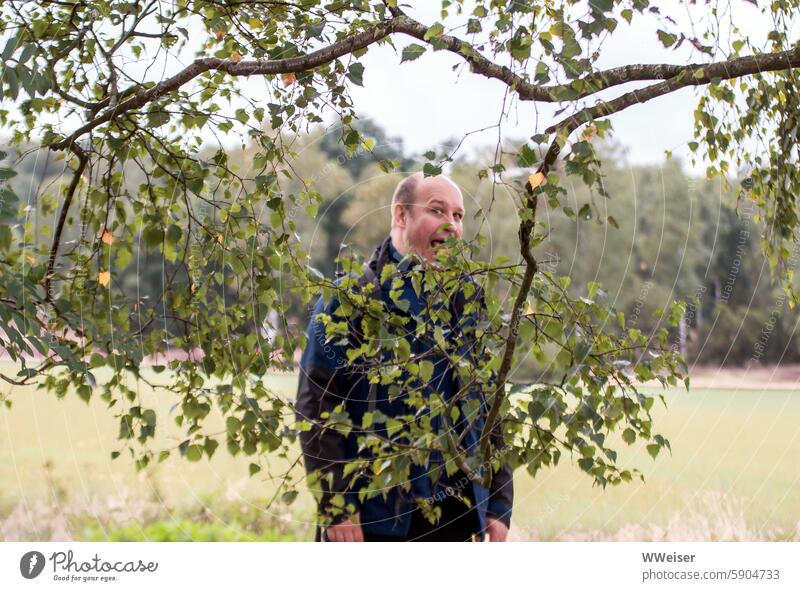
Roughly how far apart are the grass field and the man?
0.36 metres

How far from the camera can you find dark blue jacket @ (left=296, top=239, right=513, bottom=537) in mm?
1998

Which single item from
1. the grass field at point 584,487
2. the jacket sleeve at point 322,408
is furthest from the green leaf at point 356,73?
the grass field at point 584,487

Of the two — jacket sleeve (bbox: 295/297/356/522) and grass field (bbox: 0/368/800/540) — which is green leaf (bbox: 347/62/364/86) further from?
grass field (bbox: 0/368/800/540)

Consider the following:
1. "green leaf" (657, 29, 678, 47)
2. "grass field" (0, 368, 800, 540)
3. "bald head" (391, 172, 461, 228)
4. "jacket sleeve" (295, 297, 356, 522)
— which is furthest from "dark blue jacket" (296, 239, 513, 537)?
"green leaf" (657, 29, 678, 47)

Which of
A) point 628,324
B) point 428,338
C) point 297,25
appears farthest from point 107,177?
point 628,324

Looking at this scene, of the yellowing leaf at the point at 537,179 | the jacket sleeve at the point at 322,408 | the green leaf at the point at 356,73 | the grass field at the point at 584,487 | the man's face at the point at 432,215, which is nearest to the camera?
the yellowing leaf at the point at 537,179

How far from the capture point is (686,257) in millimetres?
2400

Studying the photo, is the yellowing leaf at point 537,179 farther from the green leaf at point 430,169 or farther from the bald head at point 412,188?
the bald head at point 412,188

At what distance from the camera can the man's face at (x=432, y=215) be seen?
6.97 ft

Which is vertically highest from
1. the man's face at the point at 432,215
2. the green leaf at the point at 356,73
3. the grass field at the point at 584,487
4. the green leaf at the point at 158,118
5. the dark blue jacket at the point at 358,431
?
the green leaf at the point at 356,73

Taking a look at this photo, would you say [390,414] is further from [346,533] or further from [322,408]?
[346,533]

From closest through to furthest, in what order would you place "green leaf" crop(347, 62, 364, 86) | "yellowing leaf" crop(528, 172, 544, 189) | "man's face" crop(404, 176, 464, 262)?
1. "yellowing leaf" crop(528, 172, 544, 189)
2. "green leaf" crop(347, 62, 364, 86)
3. "man's face" crop(404, 176, 464, 262)

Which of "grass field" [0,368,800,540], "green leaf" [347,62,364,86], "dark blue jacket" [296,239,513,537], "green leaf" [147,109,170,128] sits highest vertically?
"green leaf" [347,62,364,86]

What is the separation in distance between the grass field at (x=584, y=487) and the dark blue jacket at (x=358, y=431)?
0.37m
